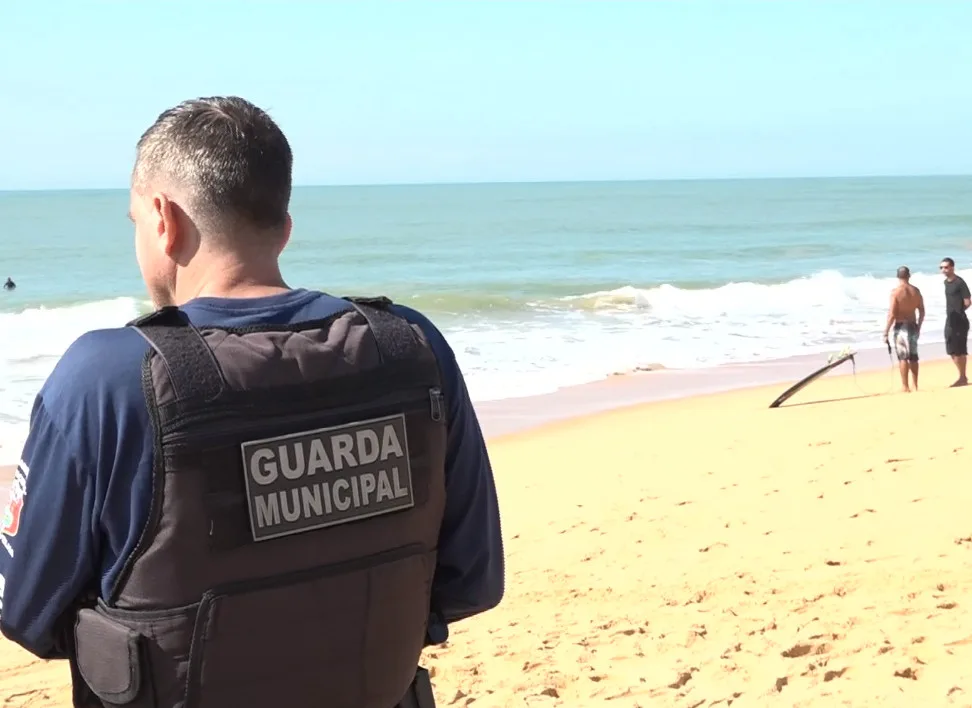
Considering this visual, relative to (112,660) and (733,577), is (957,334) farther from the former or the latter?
(112,660)

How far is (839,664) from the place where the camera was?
4359 millimetres

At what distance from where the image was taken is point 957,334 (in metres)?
12.8

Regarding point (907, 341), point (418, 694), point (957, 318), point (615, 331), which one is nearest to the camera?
point (418, 694)

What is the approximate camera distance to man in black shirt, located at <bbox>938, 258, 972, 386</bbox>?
1271 centimetres

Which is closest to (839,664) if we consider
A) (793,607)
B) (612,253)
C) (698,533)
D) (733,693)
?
(733,693)

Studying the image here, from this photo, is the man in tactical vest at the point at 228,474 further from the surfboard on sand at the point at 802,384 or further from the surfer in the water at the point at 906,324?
the surfer in the water at the point at 906,324

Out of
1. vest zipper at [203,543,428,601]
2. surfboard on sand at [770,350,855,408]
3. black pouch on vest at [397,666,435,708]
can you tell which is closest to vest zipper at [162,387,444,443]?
vest zipper at [203,543,428,601]

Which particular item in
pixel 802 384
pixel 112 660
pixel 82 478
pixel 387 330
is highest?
pixel 387 330

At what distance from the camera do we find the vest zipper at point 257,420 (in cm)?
146

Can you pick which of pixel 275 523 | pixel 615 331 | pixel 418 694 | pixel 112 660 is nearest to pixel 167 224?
pixel 275 523

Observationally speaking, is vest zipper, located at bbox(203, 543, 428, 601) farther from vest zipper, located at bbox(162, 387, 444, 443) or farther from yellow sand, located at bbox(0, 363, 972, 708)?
yellow sand, located at bbox(0, 363, 972, 708)

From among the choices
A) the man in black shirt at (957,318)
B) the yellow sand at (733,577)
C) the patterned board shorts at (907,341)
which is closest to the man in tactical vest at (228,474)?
the yellow sand at (733,577)

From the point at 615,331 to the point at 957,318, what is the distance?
887 centimetres

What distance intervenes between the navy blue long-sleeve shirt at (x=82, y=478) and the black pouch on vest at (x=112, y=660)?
0.14 feet
